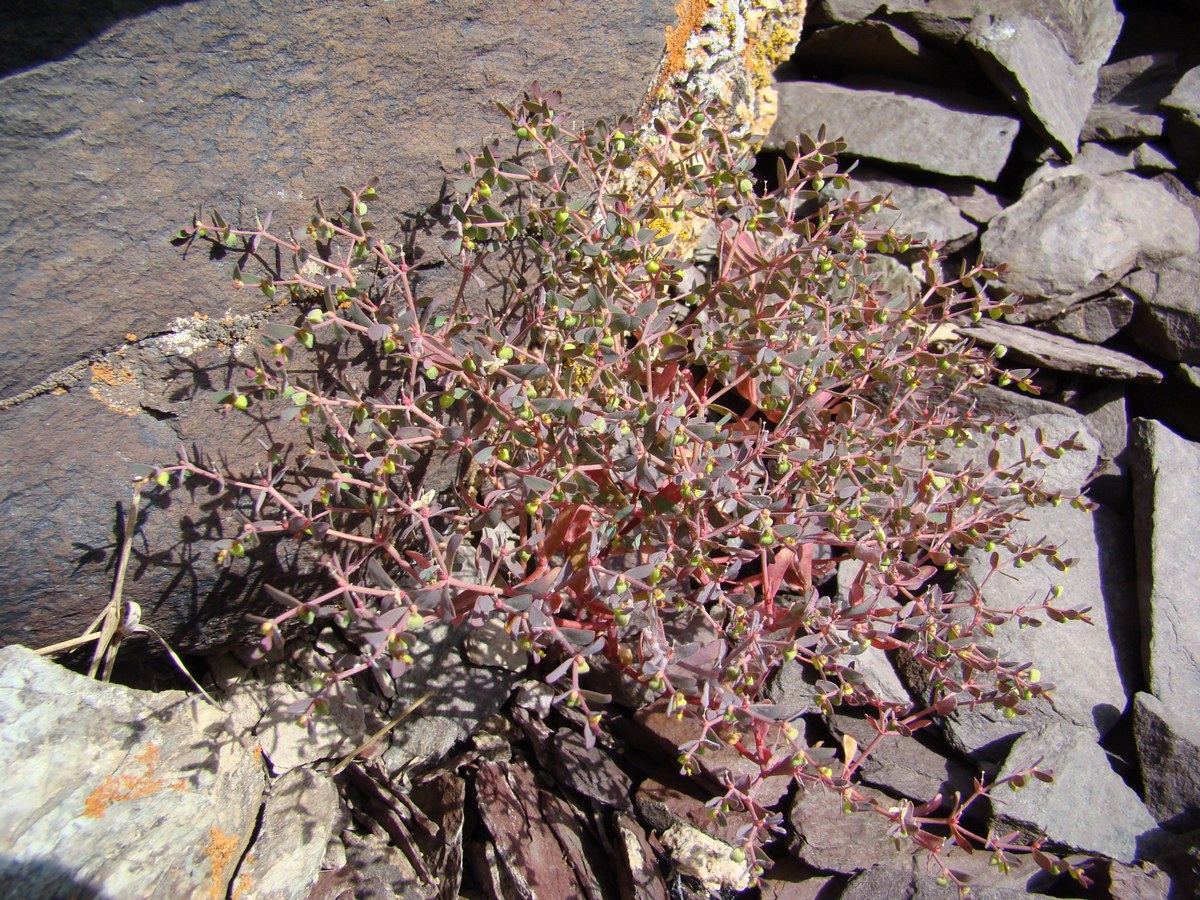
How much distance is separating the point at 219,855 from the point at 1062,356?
3.46 metres

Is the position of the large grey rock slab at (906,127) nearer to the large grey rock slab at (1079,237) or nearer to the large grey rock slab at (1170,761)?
the large grey rock slab at (1079,237)

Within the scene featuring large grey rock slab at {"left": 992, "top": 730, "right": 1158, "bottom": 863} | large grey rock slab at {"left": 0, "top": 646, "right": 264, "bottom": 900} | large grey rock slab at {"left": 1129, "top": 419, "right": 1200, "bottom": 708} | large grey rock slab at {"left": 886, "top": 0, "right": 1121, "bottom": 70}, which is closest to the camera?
large grey rock slab at {"left": 0, "top": 646, "right": 264, "bottom": 900}

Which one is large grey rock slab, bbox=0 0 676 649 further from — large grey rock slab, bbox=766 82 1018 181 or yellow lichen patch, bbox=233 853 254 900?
large grey rock slab, bbox=766 82 1018 181

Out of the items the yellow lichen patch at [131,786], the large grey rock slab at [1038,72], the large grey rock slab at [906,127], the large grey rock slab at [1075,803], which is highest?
the large grey rock slab at [1038,72]

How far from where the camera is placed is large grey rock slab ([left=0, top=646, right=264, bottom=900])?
213cm

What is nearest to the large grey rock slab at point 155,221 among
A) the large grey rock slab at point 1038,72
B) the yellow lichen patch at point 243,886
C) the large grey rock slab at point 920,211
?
the yellow lichen patch at point 243,886

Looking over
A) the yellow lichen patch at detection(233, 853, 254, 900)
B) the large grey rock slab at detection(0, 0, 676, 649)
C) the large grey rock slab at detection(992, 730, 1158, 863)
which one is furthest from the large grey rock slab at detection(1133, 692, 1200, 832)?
the large grey rock slab at detection(0, 0, 676, 649)

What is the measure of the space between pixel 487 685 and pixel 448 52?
81.0 inches

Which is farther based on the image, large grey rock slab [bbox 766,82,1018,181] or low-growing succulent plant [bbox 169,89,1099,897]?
large grey rock slab [bbox 766,82,1018,181]

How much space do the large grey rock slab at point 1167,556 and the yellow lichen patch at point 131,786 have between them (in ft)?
10.5

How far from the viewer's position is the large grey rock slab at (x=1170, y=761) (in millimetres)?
2812

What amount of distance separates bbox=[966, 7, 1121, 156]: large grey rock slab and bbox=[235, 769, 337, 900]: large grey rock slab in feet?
13.2

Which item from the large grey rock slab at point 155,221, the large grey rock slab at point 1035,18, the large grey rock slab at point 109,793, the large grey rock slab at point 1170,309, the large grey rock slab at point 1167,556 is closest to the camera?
the large grey rock slab at point 109,793

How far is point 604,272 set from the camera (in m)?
2.67
